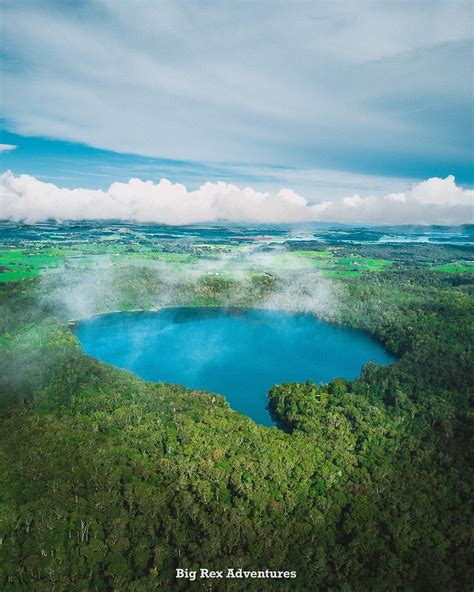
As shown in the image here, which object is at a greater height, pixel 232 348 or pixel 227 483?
pixel 227 483

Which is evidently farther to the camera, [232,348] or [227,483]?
[232,348]

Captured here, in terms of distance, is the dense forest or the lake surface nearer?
the dense forest

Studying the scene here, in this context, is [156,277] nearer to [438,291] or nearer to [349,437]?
[438,291]

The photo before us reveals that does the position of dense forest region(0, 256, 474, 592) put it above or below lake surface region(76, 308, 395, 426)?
above

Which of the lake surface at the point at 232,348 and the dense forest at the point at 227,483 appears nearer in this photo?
→ the dense forest at the point at 227,483

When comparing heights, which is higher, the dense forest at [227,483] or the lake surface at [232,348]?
the dense forest at [227,483]
